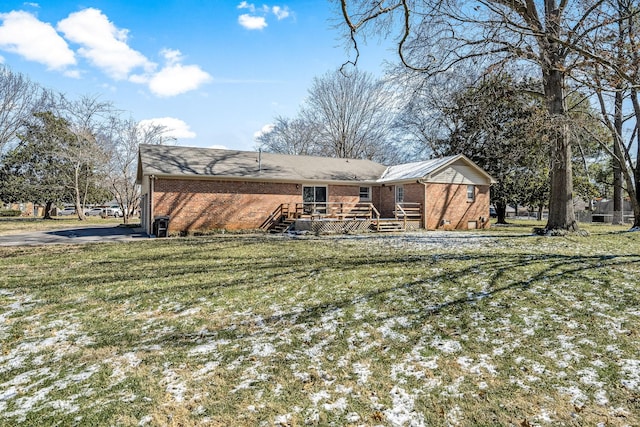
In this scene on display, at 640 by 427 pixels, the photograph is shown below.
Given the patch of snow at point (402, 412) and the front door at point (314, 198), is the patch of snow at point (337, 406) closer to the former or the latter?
the patch of snow at point (402, 412)

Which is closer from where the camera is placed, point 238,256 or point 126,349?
point 126,349

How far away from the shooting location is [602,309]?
213 inches

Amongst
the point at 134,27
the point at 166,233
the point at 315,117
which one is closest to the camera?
the point at 134,27

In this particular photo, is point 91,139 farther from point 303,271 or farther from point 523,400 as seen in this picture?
point 523,400

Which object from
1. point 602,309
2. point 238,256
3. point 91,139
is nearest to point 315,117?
point 91,139

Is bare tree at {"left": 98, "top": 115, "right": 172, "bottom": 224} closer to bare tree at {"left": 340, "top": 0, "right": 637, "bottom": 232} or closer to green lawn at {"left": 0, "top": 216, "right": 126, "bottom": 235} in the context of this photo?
green lawn at {"left": 0, "top": 216, "right": 126, "bottom": 235}

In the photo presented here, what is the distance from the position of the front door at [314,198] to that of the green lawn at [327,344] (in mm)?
11032

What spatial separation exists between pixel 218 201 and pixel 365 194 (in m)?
8.58

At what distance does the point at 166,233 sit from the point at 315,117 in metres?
22.8

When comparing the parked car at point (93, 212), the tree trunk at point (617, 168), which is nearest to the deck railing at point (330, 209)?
the tree trunk at point (617, 168)

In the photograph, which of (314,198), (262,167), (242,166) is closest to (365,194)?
(314,198)

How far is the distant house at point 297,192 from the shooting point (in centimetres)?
1717

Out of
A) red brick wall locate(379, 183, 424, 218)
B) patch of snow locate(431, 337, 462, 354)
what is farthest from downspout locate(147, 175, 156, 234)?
patch of snow locate(431, 337, 462, 354)

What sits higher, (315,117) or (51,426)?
(315,117)
